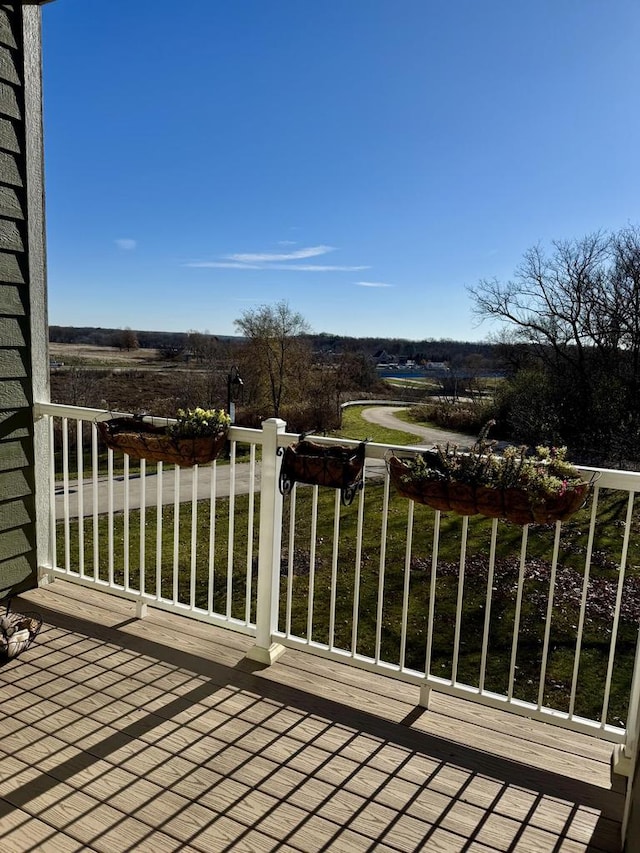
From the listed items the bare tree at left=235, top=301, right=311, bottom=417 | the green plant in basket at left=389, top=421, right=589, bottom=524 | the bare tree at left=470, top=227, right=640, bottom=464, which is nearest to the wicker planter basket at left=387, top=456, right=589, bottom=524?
the green plant in basket at left=389, top=421, right=589, bottom=524

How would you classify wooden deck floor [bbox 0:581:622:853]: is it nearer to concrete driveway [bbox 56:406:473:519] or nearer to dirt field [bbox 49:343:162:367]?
concrete driveway [bbox 56:406:473:519]

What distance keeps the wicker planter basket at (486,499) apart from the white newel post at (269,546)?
1.82ft

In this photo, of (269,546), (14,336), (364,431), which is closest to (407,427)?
(364,431)

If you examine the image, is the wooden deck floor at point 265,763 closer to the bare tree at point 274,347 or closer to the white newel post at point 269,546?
the white newel post at point 269,546

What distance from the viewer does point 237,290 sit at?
74.6ft

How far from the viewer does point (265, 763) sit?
180 centimetres

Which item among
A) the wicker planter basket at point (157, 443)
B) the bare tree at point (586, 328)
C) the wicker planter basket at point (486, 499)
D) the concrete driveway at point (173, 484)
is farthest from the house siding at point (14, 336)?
the bare tree at point (586, 328)

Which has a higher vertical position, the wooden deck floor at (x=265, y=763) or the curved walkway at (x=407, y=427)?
the wooden deck floor at (x=265, y=763)

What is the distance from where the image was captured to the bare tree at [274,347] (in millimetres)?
18375

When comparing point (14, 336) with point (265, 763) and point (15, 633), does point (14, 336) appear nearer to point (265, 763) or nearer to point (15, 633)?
point (15, 633)

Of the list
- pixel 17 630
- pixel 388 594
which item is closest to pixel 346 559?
pixel 388 594

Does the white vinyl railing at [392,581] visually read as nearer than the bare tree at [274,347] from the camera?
Yes

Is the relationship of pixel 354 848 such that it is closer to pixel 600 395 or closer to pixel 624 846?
pixel 624 846

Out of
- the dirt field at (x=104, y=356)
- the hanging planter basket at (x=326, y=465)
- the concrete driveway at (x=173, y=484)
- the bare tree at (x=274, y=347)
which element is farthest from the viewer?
the bare tree at (x=274, y=347)
